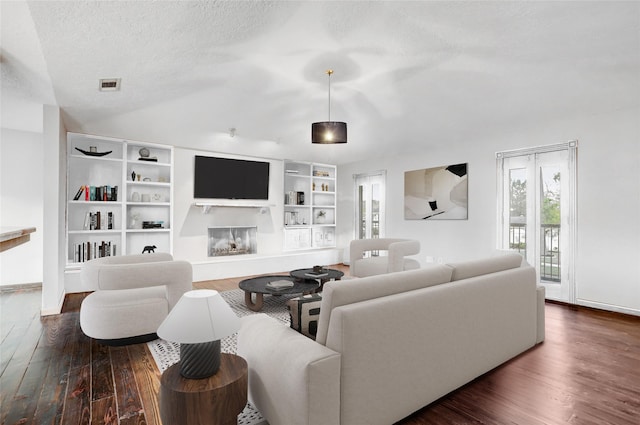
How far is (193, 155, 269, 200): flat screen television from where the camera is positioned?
250 inches

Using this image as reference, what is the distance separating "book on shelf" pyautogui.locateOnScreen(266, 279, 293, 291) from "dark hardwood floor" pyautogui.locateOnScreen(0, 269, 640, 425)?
1.46 m

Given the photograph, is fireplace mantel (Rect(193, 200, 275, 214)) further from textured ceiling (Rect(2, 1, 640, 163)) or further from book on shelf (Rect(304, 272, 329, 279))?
book on shelf (Rect(304, 272, 329, 279))

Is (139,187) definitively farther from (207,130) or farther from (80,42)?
(80,42)

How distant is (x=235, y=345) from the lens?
118 inches

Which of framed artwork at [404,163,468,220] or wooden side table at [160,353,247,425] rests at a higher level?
framed artwork at [404,163,468,220]

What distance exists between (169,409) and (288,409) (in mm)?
542

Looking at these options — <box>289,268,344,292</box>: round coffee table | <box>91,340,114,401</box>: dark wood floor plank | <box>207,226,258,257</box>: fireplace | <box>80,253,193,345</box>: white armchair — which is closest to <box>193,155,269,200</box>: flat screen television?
<box>207,226,258,257</box>: fireplace

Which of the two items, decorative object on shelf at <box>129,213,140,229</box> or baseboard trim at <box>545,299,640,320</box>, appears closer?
baseboard trim at <box>545,299,640,320</box>

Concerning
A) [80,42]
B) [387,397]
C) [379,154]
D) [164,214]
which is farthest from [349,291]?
[379,154]

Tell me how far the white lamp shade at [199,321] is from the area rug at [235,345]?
2.33ft

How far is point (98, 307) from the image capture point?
2.89 meters

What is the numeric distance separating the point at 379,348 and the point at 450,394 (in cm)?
89

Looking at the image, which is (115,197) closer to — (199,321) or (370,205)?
(199,321)

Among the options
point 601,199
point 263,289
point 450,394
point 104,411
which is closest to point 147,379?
point 104,411
